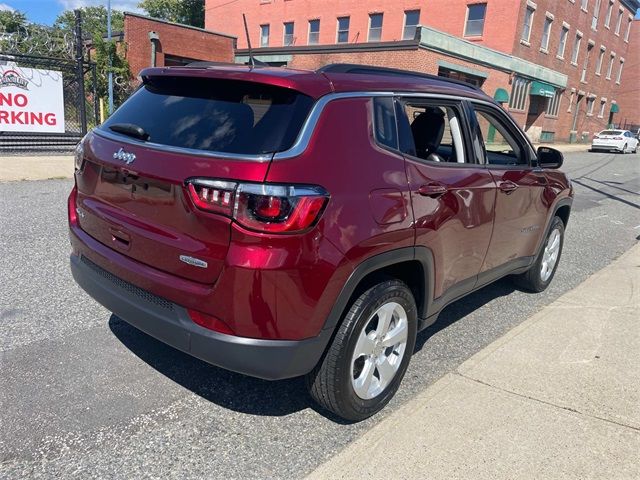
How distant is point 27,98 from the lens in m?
12.6

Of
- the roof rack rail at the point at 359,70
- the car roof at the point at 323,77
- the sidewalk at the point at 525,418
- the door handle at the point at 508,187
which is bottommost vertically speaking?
the sidewalk at the point at 525,418

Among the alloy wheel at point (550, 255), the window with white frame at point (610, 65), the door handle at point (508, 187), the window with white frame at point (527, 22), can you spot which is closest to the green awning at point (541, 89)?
the window with white frame at point (527, 22)

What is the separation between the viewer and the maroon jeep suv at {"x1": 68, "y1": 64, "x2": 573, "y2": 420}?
231cm

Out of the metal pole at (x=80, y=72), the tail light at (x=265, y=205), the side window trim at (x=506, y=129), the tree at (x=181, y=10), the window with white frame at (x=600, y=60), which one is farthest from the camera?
the tree at (x=181, y=10)

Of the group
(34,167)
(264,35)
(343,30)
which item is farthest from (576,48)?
(34,167)

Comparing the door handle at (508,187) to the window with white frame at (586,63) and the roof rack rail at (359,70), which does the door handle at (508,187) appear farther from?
the window with white frame at (586,63)

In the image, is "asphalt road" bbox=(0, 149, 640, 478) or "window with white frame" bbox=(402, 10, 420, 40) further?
"window with white frame" bbox=(402, 10, 420, 40)

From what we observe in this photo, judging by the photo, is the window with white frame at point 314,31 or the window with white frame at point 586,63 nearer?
the window with white frame at point 314,31

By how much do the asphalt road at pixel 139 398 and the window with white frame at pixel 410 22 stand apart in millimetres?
33023

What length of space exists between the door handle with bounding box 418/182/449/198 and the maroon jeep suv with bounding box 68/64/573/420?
2 cm

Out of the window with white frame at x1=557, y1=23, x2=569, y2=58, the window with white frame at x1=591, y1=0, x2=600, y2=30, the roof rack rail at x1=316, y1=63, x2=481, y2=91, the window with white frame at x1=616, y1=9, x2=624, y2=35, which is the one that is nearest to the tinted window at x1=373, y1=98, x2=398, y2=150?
the roof rack rail at x1=316, y1=63, x2=481, y2=91

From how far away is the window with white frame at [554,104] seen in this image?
3766 cm

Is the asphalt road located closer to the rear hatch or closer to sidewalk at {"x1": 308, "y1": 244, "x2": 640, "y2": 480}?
sidewalk at {"x1": 308, "y1": 244, "x2": 640, "y2": 480}

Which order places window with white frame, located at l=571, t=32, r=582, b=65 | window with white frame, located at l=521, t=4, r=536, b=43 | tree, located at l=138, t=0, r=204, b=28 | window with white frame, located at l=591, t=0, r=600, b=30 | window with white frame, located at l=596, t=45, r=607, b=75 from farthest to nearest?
tree, located at l=138, t=0, r=204, b=28 → window with white frame, located at l=596, t=45, r=607, b=75 → window with white frame, located at l=591, t=0, r=600, b=30 → window with white frame, located at l=571, t=32, r=582, b=65 → window with white frame, located at l=521, t=4, r=536, b=43
